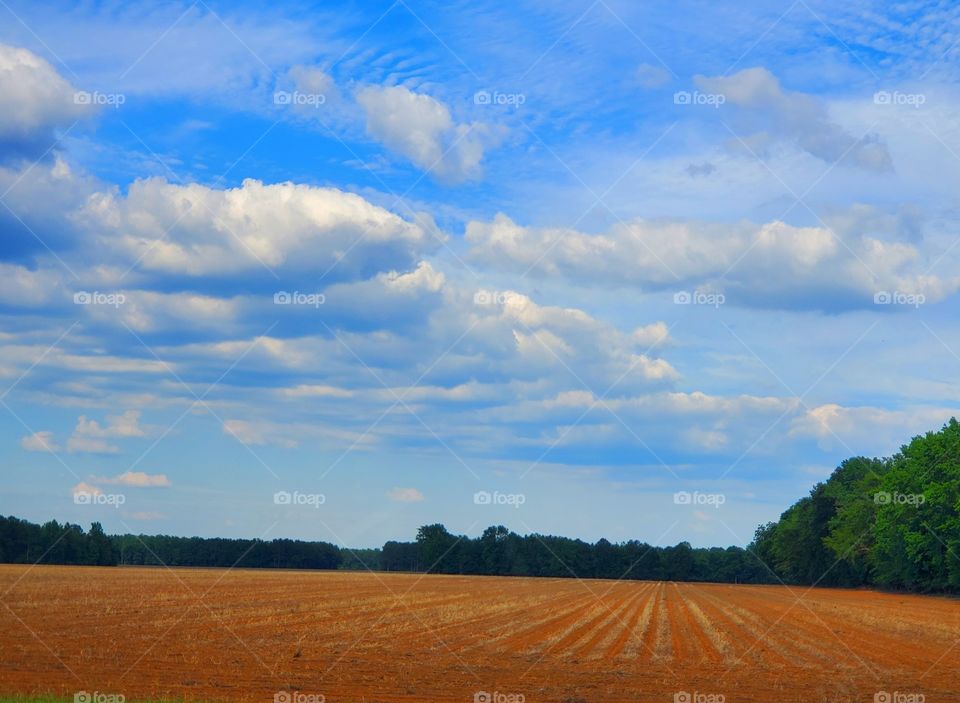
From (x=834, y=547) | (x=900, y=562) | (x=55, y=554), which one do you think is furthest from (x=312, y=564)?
(x=900, y=562)

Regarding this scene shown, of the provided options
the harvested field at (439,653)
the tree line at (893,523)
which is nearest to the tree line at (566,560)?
the tree line at (893,523)

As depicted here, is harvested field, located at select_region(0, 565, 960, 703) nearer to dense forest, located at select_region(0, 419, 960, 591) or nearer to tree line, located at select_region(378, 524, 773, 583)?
dense forest, located at select_region(0, 419, 960, 591)

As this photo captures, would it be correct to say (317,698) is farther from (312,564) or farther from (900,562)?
(312,564)

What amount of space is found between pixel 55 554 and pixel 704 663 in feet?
433

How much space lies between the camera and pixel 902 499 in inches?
3652

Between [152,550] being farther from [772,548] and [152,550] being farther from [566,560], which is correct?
[772,548]

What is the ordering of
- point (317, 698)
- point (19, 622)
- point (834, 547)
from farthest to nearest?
point (834, 547) < point (19, 622) < point (317, 698)

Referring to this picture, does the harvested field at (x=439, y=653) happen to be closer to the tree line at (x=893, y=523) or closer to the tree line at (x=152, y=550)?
the tree line at (x=893, y=523)

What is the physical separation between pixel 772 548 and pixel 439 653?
14630cm

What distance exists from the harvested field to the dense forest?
139ft

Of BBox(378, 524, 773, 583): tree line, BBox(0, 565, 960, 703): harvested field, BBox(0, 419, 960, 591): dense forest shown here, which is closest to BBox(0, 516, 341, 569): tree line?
BBox(0, 419, 960, 591): dense forest

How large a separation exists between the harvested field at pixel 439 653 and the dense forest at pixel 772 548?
42.5 m

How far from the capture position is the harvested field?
23.1 metres

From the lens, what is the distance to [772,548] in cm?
16500
